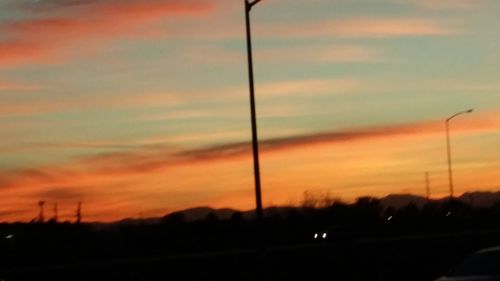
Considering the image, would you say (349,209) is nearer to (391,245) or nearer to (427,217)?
(427,217)

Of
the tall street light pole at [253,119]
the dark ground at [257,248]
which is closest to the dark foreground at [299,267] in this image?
the dark ground at [257,248]

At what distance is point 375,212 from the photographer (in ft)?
461

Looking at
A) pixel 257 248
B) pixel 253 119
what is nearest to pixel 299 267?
pixel 257 248

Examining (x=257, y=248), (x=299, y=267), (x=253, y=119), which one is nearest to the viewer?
(x=253, y=119)

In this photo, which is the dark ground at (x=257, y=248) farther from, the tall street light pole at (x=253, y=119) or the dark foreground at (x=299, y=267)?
the tall street light pole at (x=253, y=119)

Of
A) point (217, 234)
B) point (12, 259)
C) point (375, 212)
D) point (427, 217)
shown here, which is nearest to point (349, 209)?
point (375, 212)

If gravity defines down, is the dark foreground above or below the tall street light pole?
below

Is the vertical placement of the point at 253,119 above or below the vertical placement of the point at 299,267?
above

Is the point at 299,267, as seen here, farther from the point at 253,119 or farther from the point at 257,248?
the point at 253,119

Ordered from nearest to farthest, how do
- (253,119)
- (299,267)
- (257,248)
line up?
(253,119), (299,267), (257,248)

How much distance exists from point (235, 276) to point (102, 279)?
515 cm

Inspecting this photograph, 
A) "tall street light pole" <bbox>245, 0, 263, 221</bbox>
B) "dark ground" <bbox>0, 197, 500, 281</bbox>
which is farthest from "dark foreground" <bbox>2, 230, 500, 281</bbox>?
"tall street light pole" <bbox>245, 0, 263, 221</bbox>

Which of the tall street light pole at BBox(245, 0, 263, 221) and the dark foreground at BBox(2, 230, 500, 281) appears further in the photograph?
the dark foreground at BBox(2, 230, 500, 281)

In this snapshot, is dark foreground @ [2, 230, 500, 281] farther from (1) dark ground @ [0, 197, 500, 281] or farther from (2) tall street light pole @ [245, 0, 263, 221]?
(2) tall street light pole @ [245, 0, 263, 221]
